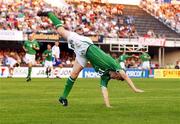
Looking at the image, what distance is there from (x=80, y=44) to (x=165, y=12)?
4897 centimetres

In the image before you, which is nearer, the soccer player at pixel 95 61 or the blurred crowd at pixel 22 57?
the soccer player at pixel 95 61

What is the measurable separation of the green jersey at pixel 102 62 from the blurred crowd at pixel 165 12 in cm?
4585

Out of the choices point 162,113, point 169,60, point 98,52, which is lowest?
point 169,60

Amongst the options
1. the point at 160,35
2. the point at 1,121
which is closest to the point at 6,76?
the point at 160,35

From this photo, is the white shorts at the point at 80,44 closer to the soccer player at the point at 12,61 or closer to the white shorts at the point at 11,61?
the soccer player at the point at 12,61

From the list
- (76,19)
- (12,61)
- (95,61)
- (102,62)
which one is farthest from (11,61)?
(102,62)

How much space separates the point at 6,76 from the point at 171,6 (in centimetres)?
2840

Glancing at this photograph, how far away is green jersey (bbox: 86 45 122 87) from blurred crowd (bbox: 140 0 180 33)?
45.9 m

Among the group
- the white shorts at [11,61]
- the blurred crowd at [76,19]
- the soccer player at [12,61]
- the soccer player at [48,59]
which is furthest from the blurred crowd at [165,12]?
the soccer player at [48,59]

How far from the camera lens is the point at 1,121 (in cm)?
1166

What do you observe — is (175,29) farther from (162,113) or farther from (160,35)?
(162,113)

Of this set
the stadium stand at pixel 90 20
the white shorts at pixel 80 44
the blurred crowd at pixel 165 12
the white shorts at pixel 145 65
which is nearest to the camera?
the white shorts at pixel 80 44

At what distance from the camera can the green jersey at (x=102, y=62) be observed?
1490cm

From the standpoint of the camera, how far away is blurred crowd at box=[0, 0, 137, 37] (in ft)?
156
